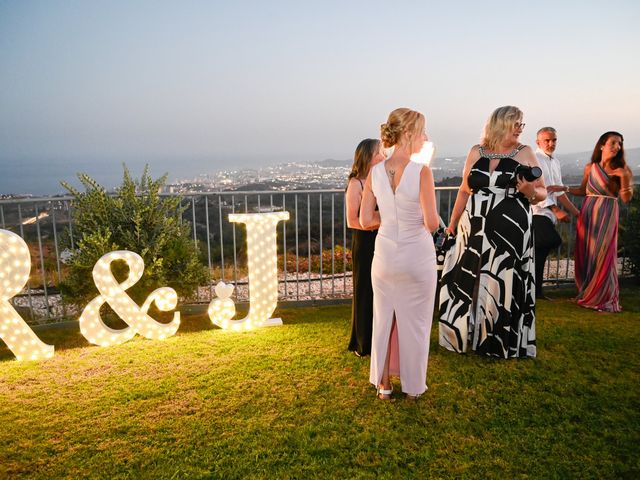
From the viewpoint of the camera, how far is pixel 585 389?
3326mm

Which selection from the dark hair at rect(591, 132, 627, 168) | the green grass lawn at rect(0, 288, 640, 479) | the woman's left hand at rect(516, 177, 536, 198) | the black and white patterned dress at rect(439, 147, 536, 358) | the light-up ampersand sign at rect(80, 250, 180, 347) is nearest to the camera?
the green grass lawn at rect(0, 288, 640, 479)

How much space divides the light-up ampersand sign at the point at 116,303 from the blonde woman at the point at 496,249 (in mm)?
2784

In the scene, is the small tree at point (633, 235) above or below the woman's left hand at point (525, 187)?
below

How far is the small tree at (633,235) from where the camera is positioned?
21.2 feet

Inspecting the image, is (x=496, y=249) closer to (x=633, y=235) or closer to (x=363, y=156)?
(x=363, y=156)

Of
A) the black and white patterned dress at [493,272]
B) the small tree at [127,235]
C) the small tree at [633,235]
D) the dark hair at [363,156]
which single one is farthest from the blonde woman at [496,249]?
the small tree at [633,235]

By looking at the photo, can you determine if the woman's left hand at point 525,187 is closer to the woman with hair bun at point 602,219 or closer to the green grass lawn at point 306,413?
the green grass lawn at point 306,413

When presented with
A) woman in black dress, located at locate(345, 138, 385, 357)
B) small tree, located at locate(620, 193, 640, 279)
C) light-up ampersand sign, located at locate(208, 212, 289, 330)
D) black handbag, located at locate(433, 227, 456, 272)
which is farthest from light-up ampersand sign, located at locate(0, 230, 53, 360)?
small tree, located at locate(620, 193, 640, 279)

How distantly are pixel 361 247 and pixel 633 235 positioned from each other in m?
5.22

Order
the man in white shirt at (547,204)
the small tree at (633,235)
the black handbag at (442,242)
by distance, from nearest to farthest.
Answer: the black handbag at (442,242), the man in white shirt at (547,204), the small tree at (633,235)

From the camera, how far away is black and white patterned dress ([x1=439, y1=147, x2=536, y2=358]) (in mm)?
3672

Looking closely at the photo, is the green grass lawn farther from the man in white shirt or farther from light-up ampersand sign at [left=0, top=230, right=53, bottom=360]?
the man in white shirt

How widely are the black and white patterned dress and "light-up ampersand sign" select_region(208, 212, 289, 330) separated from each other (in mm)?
1815

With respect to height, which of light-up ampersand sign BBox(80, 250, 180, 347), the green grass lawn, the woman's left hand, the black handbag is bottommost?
the green grass lawn
